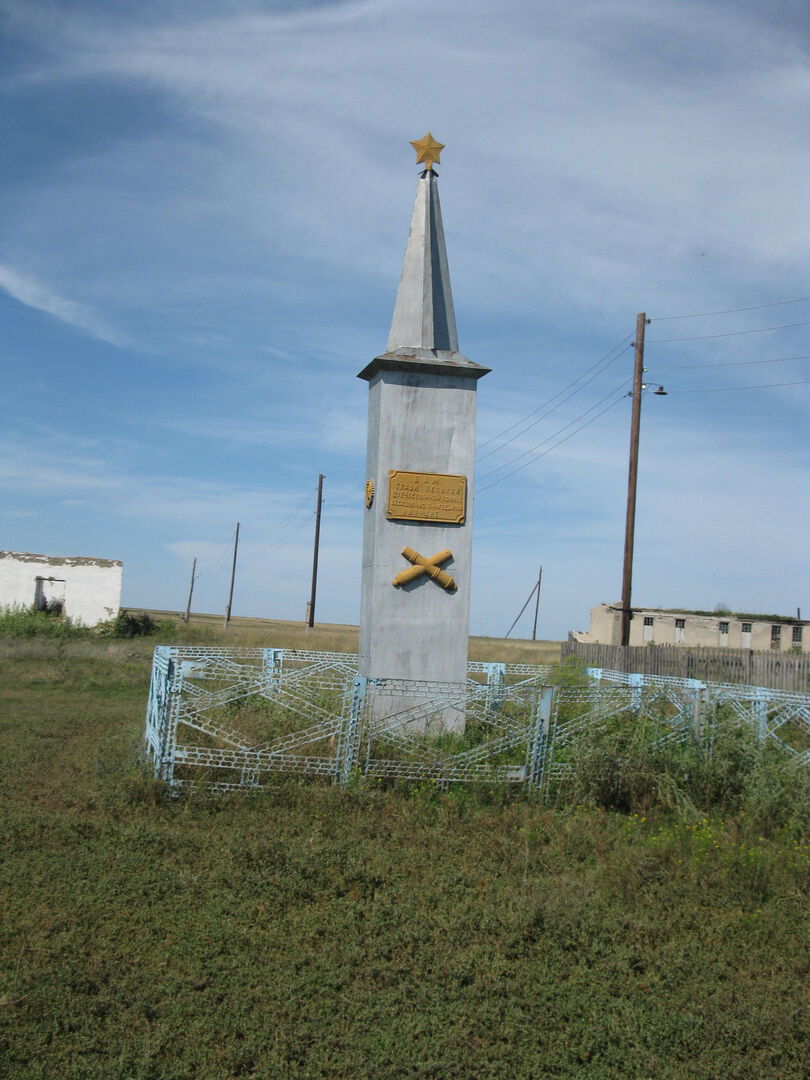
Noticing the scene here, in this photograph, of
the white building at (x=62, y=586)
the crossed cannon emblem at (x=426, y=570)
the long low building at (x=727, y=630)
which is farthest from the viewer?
the long low building at (x=727, y=630)

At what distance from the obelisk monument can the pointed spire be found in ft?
0.75

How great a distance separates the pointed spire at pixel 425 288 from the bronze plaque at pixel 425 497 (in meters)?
1.47

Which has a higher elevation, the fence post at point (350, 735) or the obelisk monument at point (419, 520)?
the obelisk monument at point (419, 520)

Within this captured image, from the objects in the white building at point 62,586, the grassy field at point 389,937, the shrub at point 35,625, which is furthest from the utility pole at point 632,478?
the white building at point 62,586

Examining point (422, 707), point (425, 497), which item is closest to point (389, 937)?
point (422, 707)

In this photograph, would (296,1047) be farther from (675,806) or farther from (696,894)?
(675,806)

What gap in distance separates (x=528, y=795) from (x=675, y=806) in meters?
1.19

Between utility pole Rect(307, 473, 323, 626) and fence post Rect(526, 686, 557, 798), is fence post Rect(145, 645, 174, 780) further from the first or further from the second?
utility pole Rect(307, 473, 323, 626)

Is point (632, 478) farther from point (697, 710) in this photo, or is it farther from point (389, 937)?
point (389, 937)

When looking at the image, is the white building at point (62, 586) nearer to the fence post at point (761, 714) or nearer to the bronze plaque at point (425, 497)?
the bronze plaque at point (425, 497)

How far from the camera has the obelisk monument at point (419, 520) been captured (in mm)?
9094

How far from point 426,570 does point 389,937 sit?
4.72 m

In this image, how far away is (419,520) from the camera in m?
9.20

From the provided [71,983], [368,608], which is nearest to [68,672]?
[368,608]
